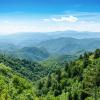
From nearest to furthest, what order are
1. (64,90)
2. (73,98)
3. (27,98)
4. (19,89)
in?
1. (27,98)
2. (19,89)
3. (73,98)
4. (64,90)

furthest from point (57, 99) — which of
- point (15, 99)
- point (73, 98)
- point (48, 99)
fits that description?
point (15, 99)

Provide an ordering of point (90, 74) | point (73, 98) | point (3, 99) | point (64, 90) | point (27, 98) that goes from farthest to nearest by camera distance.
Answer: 1. point (64, 90)
2. point (73, 98)
3. point (27, 98)
4. point (90, 74)
5. point (3, 99)

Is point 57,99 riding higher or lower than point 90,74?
lower

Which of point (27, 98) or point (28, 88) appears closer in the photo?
point (27, 98)

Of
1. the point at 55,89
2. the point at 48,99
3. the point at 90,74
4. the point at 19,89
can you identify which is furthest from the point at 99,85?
the point at 90,74

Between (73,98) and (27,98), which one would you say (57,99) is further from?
(27,98)

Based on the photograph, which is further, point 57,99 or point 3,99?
point 57,99

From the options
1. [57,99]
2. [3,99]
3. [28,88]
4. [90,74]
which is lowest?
[57,99]

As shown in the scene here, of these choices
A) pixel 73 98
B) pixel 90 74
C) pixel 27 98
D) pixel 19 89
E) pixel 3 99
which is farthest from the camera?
pixel 73 98

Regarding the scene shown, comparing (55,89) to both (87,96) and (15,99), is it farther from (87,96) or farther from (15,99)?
(15,99)
